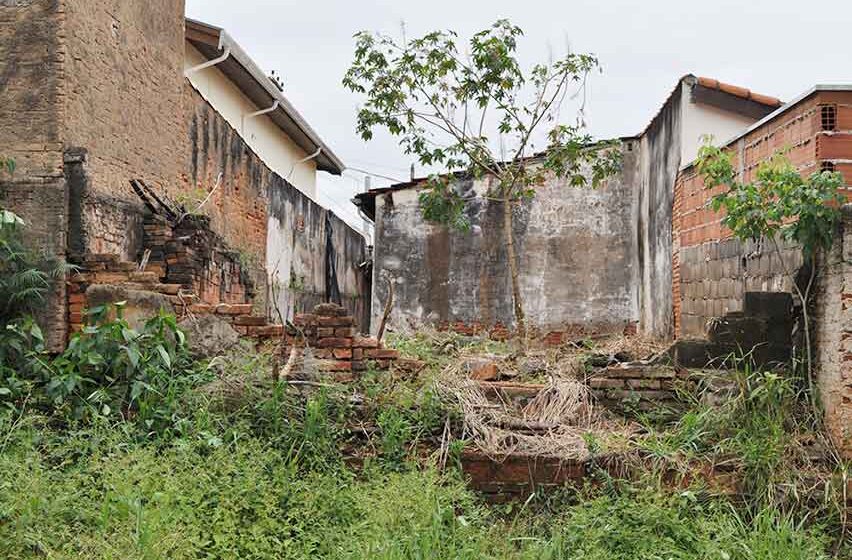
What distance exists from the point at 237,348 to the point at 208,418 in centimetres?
93

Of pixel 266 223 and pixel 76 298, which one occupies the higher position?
pixel 266 223

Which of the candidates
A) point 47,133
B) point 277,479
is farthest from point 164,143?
→ point 277,479

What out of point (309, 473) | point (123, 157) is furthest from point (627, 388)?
point (123, 157)

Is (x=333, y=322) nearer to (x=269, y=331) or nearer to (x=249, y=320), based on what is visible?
(x=269, y=331)

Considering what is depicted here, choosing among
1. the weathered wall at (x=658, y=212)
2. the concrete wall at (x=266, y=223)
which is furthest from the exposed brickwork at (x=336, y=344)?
the weathered wall at (x=658, y=212)

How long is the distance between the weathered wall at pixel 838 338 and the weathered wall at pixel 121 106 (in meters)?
5.29

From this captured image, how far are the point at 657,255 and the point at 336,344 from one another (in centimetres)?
593

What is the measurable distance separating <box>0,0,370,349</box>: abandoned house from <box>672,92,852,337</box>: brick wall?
12.6 feet

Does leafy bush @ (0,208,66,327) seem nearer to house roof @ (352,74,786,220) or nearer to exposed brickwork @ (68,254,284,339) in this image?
exposed brickwork @ (68,254,284,339)

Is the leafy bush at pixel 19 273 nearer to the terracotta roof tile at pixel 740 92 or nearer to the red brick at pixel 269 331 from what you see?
the red brick at pixel 269 331

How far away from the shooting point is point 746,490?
542 centimetres

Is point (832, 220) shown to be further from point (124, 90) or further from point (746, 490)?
point (124, 90)

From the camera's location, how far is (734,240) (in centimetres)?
750

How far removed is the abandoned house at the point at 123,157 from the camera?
6.46 m
